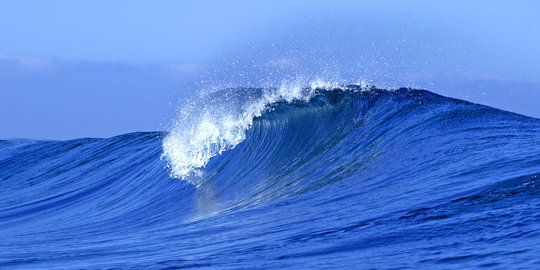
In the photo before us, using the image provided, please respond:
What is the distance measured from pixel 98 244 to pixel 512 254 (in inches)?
148

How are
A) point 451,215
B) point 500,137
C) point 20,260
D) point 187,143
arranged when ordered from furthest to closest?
point 187,143
point 500,137
point 20,260
point 451,215

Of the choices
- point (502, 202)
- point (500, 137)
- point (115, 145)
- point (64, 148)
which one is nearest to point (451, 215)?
point (502, 202)

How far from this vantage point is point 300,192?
21.5 ft

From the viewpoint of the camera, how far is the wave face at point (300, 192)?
3.95 meters

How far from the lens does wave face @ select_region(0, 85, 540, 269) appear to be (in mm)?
3945

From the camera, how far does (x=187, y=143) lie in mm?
9695

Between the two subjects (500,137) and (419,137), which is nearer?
(500,137)

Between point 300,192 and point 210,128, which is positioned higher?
point 210,128

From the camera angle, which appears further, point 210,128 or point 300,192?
point 210,128

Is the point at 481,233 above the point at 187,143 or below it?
below

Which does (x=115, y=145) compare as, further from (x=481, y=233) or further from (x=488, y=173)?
(x=481, y=233)

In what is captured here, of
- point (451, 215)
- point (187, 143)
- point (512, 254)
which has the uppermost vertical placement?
point (187, 143)

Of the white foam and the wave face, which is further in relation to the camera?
the white foam

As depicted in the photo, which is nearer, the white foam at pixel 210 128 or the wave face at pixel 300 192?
the wave face at pixel 300 192
